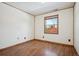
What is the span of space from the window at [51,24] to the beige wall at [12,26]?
125 cm

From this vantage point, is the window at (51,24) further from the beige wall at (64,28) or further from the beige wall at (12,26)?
the beige wall at (12,26)

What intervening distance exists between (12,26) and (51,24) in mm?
2276

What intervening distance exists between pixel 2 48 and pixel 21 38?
1.26 meters

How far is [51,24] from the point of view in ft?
13.8

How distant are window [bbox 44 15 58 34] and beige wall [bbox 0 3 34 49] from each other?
1.25 meters

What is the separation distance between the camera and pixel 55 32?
157 inches

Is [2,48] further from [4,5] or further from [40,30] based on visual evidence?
[40,30]

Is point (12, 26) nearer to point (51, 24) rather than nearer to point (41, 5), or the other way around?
point (41, 5)

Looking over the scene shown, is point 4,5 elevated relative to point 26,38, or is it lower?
elevated

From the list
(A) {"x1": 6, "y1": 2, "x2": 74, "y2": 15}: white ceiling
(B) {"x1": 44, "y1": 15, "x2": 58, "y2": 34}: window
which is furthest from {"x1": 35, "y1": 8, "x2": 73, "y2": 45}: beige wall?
(A) {"x1": 6, "y1": 2, "x2": 74, "y2": 15}: white ceiling

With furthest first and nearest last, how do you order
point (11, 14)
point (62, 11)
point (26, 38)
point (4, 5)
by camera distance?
point (26, 38) → point (62, 11) → point (11, 14) → point (4, 5)

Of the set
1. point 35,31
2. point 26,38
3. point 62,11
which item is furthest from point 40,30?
point 62,11

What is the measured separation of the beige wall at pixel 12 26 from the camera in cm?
273

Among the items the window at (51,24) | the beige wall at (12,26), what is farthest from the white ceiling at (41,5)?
the window at (51,24)
